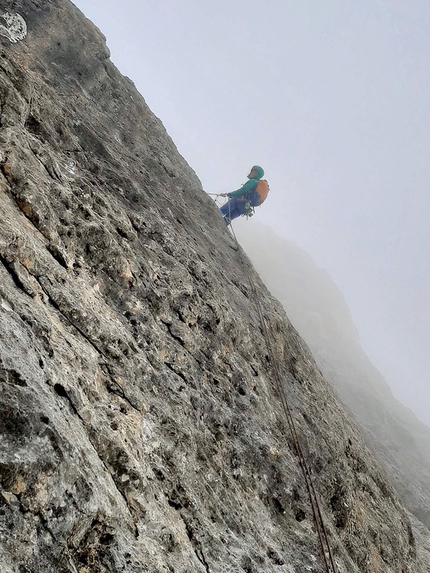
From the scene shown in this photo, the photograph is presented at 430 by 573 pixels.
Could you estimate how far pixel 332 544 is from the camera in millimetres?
8297

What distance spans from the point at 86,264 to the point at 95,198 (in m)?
2.30

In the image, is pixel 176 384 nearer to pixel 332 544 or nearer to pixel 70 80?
pixel 332 544

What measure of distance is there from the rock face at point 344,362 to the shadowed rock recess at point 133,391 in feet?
58.5

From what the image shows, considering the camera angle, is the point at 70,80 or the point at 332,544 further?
the point at 70,80

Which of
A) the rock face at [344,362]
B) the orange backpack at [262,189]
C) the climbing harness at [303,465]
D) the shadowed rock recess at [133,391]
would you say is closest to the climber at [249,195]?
the orange backpack at [262,189]

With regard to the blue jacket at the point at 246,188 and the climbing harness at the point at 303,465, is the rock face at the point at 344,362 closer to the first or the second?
the climbing harness at the point at 303,465

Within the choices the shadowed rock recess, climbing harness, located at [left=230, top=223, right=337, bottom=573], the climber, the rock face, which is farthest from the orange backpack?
the rock face

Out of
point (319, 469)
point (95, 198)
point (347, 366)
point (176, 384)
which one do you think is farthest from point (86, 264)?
point (347, 366)

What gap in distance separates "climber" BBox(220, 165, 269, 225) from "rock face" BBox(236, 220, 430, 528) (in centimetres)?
2107

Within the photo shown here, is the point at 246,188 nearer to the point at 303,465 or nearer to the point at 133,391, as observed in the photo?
the point at 303,465

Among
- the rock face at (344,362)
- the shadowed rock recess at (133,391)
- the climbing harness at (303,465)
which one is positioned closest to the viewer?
the shadowed rock recess at (133,391)

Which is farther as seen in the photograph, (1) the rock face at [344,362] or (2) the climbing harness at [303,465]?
(1) the rock face at [344,362]

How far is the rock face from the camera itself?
31.3 m

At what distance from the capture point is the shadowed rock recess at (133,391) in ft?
14.5
